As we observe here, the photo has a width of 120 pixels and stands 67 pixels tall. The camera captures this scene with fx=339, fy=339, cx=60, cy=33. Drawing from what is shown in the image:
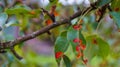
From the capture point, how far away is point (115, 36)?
2.54 metres

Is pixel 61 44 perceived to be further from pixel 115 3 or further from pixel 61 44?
pixel 115 3

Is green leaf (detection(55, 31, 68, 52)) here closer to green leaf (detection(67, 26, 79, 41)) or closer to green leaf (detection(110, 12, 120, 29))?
green leaf (detection(67, 26, 79, 41))

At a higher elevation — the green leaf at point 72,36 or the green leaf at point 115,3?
the green leaf at point 115,3

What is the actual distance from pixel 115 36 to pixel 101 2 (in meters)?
1.56

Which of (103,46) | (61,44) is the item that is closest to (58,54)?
(61,44)

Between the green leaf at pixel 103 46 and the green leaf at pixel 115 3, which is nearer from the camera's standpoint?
the green leaf at pixel 115 3

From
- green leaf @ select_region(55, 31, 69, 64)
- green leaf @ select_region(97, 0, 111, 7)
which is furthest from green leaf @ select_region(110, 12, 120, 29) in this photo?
green leaf @ select_region(55, 31, 69, 64)

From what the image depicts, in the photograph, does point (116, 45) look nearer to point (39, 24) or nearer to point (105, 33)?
point (105, 33)

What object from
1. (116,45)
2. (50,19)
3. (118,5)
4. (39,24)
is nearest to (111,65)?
(116,45)

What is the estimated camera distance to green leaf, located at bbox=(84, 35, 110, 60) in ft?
3.85

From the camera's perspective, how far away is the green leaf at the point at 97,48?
1.17 metres

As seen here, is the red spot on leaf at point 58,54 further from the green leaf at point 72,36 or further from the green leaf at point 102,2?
the green leaf at point 102,2

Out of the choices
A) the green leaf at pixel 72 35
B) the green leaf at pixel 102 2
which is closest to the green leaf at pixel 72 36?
the green leaf at pixel 72 35

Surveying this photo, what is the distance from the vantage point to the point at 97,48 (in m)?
1.23
